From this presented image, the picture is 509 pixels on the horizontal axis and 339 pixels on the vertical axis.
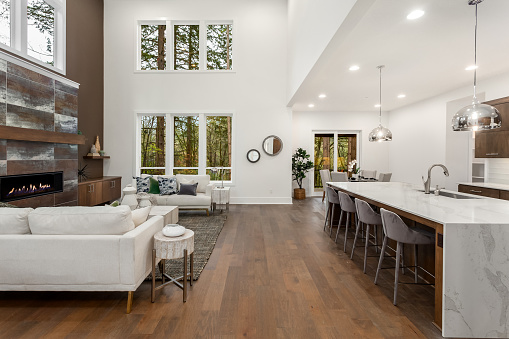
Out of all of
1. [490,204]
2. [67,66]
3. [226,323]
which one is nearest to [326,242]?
[490,204]

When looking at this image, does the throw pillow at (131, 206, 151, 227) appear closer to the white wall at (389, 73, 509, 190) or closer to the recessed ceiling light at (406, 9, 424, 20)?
the recessed ceiling light at (406, 9, 424, 20)

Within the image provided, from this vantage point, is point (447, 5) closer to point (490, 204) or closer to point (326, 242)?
point (490, 204)

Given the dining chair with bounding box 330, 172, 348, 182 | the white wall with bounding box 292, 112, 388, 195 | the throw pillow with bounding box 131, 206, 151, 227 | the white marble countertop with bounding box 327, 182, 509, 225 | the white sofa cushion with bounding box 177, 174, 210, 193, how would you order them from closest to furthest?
the white marble countertop with bounding box 327, 182, 509, 225 → the throw pillow with bounding box 131, 206, 151, 227 → the white sofa cushion with bounding box 177, 174, 210, 193 → the dining chair with bounding box 330, 172, 348, 182 → the white wall with bounding box 292, 112, 388, 195

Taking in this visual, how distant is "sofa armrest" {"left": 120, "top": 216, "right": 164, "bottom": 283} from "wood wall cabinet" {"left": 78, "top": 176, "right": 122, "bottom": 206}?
4.38 metres

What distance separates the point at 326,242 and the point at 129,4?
8014mm

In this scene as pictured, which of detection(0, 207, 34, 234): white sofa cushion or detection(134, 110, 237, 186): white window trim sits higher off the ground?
detection(134, 110, 237, 186): white window trim

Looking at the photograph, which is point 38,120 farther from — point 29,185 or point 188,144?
point 188,144

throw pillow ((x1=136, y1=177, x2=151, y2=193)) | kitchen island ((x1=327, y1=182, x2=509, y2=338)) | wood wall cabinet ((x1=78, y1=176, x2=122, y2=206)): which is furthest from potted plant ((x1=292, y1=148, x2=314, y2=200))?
kitchen island ((x1=327, y1=182, x2=509, y2=338))

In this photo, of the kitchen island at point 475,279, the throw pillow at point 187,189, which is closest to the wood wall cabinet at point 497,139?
the kitchen island at point 475,279

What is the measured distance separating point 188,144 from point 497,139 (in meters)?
6.82

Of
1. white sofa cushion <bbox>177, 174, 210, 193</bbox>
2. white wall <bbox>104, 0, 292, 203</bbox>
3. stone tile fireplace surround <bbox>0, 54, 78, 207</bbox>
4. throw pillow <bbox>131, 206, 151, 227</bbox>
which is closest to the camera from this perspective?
throw pillow <bbox>131, 206, 151, 227</bbox>

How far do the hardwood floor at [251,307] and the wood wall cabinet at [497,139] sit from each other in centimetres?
362

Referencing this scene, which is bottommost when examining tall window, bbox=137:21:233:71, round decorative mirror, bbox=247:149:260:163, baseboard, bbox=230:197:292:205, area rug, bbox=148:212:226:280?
area rug, bbox=148:212:226:280

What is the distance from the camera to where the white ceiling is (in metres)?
2.94
